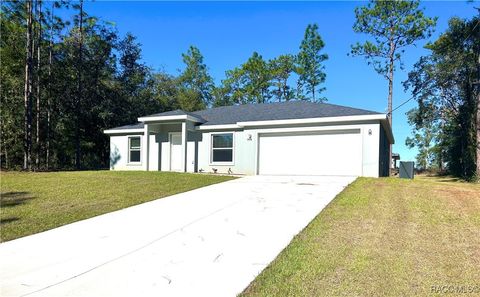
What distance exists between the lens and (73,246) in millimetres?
5105

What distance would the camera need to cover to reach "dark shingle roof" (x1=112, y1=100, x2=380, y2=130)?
14392 millimetres

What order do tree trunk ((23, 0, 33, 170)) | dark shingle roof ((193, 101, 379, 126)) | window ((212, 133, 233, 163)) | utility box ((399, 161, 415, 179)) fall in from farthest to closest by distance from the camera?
utility box ((399, 161, 415, 179)) < tree trunk ((23, 0, 33, 170)) < window ((212, 133, 233, 163)) < dark shingle roof ((193, 101, 379, 126))

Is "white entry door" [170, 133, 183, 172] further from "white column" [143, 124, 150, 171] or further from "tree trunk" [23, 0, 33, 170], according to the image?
"tree trunk" [23, 0, 33, 170]

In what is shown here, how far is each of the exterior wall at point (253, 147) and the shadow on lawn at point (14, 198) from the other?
834 centimetres

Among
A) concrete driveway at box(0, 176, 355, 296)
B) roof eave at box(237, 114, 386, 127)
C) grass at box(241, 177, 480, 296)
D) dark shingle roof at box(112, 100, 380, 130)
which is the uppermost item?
dark shingle roof at box(112, 100, 380, 130)

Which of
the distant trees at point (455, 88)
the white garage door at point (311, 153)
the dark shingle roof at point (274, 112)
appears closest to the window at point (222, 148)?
the dark shingle roof at point (274, 112)

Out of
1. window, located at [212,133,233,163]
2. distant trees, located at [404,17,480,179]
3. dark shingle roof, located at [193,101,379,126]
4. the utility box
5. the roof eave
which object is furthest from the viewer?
distant trees, located at [404,17,480,179]

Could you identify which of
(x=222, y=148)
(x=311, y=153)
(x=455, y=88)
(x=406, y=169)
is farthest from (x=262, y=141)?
(x=455, y=88)

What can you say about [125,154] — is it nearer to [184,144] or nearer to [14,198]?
[184,144]

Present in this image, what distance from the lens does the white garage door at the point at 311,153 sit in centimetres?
1353

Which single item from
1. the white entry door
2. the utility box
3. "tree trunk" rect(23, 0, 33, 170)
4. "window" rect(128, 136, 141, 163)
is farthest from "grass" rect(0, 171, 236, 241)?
the utility box

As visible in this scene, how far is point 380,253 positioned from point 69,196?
7.85 metres

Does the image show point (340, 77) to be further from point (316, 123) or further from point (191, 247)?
point (191, 247)

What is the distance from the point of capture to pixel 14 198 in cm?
878
